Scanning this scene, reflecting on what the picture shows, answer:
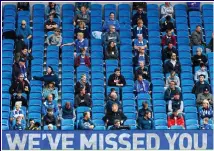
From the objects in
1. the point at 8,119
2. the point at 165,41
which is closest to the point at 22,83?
the point at 8,119

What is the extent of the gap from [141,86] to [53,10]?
3.69 meters

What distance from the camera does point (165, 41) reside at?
22969 mm

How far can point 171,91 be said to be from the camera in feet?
70.1

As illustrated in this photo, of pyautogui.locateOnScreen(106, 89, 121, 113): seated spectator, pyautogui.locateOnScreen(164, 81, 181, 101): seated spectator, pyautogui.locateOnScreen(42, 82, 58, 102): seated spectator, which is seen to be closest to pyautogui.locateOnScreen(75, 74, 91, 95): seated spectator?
pyautogui.locateOnScreen(42, 82, 58, 102): seated spectator

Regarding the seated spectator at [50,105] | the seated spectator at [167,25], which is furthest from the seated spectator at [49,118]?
the seated spectator at [167,25]

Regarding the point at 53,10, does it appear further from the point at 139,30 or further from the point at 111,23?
the point at 139,30

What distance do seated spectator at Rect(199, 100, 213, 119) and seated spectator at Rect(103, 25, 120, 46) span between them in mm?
3268

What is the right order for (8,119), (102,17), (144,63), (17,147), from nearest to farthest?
(17,147), (8,119), (144,63), (102,17)

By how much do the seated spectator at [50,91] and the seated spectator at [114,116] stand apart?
1499mm

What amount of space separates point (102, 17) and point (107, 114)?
14.2 ft

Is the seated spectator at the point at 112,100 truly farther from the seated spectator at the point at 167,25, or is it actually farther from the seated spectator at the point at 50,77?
the seated spectator at the point at 167,25

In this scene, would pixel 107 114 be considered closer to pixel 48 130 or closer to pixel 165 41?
pixel 48 130

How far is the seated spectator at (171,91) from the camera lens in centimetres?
2130

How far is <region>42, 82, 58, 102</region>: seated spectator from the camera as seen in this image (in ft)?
69.5
